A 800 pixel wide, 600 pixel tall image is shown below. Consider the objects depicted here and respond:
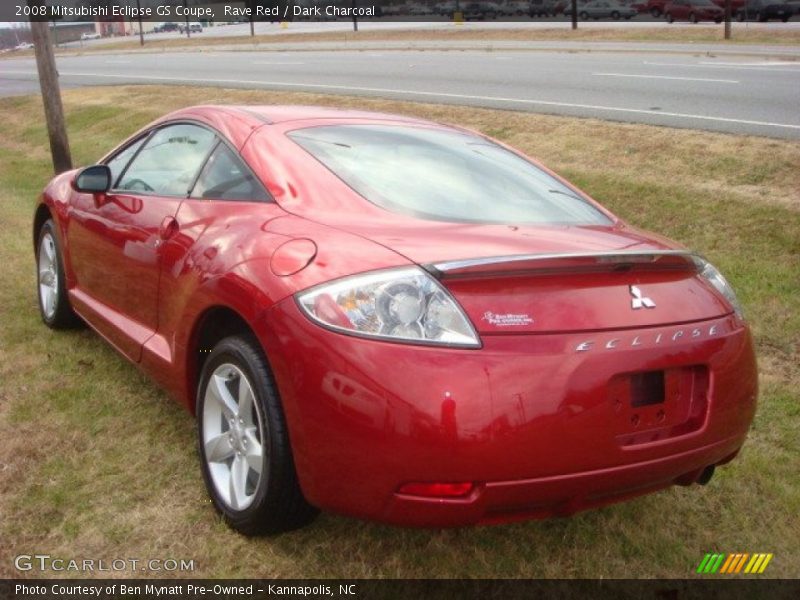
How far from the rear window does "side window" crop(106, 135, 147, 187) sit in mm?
1297

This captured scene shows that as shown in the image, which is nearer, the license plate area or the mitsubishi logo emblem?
the license plate area

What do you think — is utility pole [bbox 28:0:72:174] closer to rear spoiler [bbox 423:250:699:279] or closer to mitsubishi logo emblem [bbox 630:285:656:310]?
rear spoiler [bbox 423:250:699:279]

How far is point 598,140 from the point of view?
917 centimetres

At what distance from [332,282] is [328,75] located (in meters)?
17.7

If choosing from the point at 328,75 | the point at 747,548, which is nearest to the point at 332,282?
the point at 747,548

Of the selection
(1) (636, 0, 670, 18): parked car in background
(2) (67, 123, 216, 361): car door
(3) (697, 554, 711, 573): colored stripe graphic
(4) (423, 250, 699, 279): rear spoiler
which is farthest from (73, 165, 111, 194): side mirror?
(1) (636, 0, 670, 18): parked car in background

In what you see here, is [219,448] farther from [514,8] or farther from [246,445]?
[514,8]

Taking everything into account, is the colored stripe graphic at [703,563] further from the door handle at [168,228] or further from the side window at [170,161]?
the side window at [170,161]

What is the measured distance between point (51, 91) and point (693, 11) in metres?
32.1

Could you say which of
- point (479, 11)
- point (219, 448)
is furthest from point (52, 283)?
point (479, 11)

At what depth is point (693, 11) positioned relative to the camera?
3734 cm

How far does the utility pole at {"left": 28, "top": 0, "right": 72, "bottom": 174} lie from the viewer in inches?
439

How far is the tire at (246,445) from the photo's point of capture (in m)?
2.84

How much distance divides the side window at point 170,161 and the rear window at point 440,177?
0.53 meters
